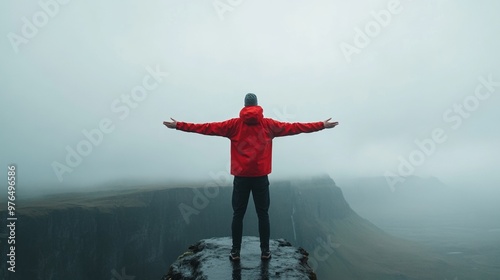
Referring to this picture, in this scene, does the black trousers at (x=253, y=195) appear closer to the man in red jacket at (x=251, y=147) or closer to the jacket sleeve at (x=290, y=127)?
the man in red jacket at (x=251, y=147)

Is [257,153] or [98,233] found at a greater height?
[257,153]

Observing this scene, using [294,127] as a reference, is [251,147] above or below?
below

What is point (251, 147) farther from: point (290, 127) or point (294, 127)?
point (294, 127)

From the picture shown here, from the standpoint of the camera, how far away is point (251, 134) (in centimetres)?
946

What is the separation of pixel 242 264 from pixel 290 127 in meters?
4.61

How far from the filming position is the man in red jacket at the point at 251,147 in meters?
9.35

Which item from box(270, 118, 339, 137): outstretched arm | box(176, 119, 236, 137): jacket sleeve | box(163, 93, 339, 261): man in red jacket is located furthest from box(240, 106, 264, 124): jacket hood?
box(270, 118, 339, 137): outstretched arm

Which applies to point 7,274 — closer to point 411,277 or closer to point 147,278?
point 147,278

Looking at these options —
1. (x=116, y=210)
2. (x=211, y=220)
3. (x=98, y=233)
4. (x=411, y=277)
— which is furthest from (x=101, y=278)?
(x=411, y=277)

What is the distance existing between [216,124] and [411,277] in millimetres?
223538

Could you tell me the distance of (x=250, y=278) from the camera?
8477mm

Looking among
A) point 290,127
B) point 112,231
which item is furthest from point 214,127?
point 112,231

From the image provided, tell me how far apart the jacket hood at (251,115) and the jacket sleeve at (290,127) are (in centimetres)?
55

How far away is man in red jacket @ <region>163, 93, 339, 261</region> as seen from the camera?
9.35 m
